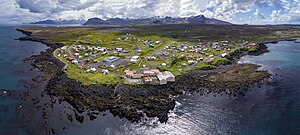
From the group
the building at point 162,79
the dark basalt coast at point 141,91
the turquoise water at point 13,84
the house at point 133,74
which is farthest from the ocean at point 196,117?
the house at point 133,74

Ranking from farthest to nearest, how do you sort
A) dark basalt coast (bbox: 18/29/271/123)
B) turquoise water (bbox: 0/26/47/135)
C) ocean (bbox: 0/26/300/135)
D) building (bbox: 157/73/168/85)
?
building (bbox: 157/73/168/85) → dark basalt coast (bbox: 18/29/271/123) → turquoise water (bbox: 0/26/47/135) → ocean (bbox: 0/26/300/135)

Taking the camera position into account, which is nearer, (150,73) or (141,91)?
(141,91)

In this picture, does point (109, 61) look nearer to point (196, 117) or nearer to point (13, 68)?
point (13, 68)

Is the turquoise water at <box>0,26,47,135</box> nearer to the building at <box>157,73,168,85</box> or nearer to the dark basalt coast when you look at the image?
the dark basalt coast

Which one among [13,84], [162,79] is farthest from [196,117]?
[13,84]

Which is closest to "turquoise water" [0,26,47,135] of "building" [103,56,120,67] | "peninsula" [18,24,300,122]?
"peninsula" [18,24,300,122]

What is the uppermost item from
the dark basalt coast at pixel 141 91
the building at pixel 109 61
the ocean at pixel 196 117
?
the building at pixel 109 61

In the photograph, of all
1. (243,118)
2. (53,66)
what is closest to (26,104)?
(53,66)

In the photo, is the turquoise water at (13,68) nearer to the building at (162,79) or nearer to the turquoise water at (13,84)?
the turquoise water at (13,84)
